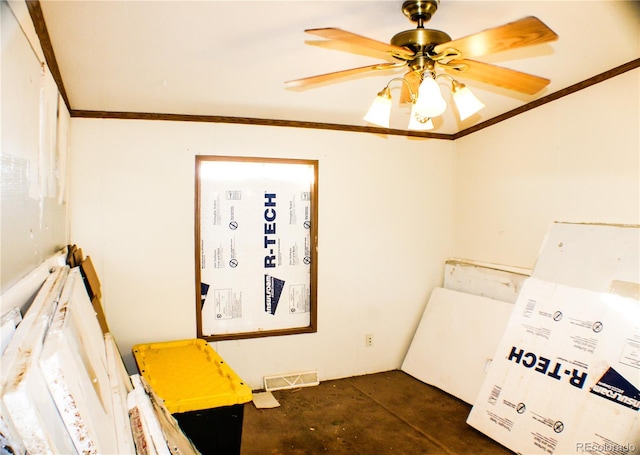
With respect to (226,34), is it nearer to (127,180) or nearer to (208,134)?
(208,134)

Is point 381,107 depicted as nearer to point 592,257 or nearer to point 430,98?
point 430,98

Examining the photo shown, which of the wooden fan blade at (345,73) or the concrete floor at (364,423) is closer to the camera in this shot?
the wooden fan blade at (345,73)

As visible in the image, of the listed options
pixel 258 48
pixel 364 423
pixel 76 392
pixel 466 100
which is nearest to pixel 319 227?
pixel 364 423

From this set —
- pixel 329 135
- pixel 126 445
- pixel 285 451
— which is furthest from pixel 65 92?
pixel 285 451

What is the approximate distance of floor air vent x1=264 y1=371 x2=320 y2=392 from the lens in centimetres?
339

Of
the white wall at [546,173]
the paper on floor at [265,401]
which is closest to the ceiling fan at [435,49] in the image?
the white wall at [546,173]

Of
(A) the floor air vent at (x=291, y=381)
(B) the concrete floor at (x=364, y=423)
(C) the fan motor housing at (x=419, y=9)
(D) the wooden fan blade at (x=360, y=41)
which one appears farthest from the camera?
(A) the floor air vent at (x=291, y=381)

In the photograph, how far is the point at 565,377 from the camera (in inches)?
94.3

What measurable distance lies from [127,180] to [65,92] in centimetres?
75

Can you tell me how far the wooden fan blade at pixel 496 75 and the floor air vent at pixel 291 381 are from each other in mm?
2730

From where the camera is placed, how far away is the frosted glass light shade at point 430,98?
4.82 ft

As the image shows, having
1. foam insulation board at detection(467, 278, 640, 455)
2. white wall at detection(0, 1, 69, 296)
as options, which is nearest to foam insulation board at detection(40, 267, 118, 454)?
white wall at detection(0, 1, 69, 296)

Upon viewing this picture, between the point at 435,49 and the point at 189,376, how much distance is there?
7.23ft

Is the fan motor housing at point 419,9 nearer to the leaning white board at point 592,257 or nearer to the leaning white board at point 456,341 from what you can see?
the leaning white board at point 592,257
